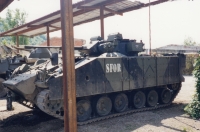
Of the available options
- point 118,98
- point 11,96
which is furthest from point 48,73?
point 118,98

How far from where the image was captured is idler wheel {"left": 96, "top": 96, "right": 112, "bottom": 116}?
9695mm

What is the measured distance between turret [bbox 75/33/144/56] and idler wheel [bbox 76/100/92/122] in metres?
2.57

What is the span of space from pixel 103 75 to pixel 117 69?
2.36ft

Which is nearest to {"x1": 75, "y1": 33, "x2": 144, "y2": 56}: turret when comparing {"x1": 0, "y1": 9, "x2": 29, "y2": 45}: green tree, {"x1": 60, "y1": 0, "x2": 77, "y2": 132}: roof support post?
{"x1": 60, "y1": 0, "x2": 77, "y2": 132}: roof support post

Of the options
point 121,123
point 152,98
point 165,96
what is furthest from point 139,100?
point 121,123

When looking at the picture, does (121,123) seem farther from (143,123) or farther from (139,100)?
(139,100)

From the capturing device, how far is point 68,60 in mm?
4719

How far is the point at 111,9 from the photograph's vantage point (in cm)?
1606

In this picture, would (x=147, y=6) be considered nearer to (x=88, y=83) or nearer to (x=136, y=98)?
(x=136, y=98)

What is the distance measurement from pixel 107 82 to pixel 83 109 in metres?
1.32

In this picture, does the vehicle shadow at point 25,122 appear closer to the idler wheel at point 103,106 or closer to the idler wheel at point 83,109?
the idler wheel at point 83,109

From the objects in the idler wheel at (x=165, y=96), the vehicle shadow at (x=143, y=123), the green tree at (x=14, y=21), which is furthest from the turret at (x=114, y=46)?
the green tree at (x=14, y=21)

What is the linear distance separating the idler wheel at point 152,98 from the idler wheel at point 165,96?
0.55 metres

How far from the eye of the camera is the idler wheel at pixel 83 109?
9.12m
